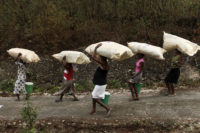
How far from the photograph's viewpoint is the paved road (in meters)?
4.85

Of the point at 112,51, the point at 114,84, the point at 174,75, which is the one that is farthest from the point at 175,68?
the point at 114,84

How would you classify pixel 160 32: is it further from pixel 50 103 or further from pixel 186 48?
pixel 50 103

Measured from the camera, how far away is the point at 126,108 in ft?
17.4

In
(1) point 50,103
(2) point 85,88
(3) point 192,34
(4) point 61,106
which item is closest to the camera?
(4) point 61,106

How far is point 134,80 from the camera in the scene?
18.8ft

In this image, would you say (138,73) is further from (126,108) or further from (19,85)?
(19,85)

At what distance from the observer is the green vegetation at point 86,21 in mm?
→ 9625

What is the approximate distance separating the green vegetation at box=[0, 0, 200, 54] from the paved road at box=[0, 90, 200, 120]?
3924mm

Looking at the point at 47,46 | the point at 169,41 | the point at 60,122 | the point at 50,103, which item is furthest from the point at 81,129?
the point at 47,46

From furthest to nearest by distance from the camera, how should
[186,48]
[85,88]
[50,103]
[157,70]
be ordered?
[157,70] → [85,88] → [50,103] → [186,48]

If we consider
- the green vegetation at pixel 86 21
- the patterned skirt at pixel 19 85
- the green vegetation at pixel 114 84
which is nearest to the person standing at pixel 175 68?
the green vegetation at pixel 114 84

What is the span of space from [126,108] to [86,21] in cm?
573

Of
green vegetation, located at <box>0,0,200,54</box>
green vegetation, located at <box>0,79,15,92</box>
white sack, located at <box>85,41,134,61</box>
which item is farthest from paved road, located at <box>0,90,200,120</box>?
green vegetation, located at <box>0,0,200,54</box>

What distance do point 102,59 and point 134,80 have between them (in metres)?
1.44
